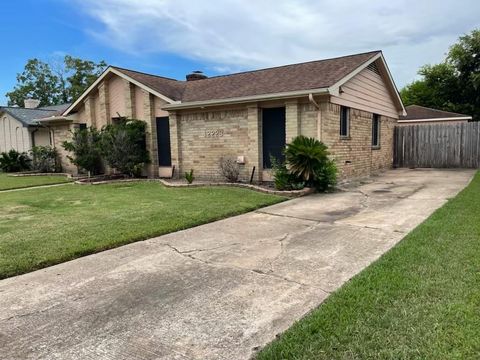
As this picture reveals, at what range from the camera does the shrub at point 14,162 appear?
19.3 meters

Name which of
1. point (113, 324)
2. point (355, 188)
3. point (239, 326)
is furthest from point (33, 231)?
point (355, 188)

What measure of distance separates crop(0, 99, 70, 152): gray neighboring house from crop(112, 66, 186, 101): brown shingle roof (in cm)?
732

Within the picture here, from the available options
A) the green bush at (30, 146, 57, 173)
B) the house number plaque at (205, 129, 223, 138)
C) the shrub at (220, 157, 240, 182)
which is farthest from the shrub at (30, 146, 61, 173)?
the shrub at (220, 157, 240, 182)

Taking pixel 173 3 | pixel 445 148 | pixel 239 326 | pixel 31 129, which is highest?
pixel 173 3

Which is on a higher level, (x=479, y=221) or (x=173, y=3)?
(x=173, y=3)

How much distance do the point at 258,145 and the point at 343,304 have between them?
8.85 meters

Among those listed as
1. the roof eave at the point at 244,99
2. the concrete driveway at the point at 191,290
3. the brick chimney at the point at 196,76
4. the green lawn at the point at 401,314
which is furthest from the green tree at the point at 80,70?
the green lawn at the point at 401,314

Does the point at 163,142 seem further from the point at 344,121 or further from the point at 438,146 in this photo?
the point at 438,146

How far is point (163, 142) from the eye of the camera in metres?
14.4

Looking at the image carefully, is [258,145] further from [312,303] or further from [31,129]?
[31,129]

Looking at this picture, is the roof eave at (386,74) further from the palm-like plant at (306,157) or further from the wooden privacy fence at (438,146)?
the palm-like plant at (306,157)

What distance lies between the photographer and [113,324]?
2967mm

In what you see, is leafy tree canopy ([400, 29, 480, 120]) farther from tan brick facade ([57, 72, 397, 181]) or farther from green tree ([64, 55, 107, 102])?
Result: green tree ([64, 55, 107, 102])

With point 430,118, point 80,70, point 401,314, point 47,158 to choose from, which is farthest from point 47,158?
point 80,70
